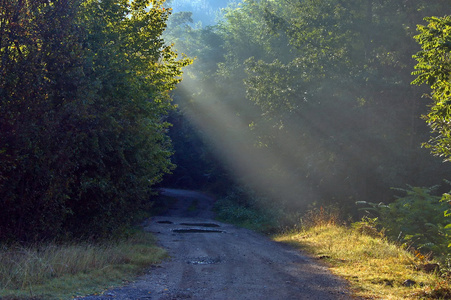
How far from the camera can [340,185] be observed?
2577 cm

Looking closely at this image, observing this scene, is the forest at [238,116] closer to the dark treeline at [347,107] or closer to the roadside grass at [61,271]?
the dark treeline at [347,107]

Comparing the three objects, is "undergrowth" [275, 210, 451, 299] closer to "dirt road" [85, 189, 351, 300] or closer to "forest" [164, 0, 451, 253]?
"dirt road" [85, 189, 351, 300]

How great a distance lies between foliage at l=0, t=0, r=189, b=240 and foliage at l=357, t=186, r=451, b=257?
908 cm

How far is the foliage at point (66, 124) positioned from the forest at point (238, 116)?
0.15 feet

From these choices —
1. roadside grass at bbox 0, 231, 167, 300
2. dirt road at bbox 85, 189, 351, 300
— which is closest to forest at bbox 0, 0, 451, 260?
roadside grass at bbox 0, 231, 167, 300

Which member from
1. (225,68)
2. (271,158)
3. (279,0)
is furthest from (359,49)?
(279,0)

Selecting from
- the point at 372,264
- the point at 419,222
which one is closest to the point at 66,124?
the point at 372,264

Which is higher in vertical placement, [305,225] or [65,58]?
[65,58]

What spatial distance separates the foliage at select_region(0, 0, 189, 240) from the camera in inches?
431

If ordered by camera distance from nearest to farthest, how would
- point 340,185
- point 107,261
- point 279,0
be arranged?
point 107,261 < point 340,185 < point 279,0

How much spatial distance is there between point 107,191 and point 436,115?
31.3 ft

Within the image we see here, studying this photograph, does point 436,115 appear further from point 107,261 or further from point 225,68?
point 225,68

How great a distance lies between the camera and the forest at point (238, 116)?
440 inches

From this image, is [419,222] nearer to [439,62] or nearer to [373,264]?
[373,264]
